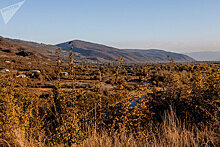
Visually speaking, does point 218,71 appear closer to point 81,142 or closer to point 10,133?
point 81,142

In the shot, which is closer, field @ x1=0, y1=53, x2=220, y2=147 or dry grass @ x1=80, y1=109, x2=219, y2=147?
dry grass @ x1=80, y1=109, x2=219, y2=147

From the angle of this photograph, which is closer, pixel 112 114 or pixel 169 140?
pixel 169 140

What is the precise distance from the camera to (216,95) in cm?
698

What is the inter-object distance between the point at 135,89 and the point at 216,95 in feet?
11.9

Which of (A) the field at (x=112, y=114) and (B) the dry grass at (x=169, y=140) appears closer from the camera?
(B) the dry grass at (x=169, y=140)

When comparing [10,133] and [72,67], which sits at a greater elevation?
[72,67]

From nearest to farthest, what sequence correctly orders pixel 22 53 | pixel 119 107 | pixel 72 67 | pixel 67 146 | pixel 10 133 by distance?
pixel 67 146
pixel 72 67
pixel 10 133
pixel 119 107
pixel 22 53

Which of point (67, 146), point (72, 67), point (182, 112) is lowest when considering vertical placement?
point (182, 112)

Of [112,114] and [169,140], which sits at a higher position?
[169,140]

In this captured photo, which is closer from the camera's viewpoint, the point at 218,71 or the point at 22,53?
the point at 218,71

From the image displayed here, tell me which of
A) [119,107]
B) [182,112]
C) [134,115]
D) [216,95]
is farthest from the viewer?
[182,112]

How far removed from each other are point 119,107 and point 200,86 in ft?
13.8

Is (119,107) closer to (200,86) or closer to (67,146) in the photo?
(67,146)

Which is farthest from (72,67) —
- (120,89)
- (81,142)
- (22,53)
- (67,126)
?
(22,53)
